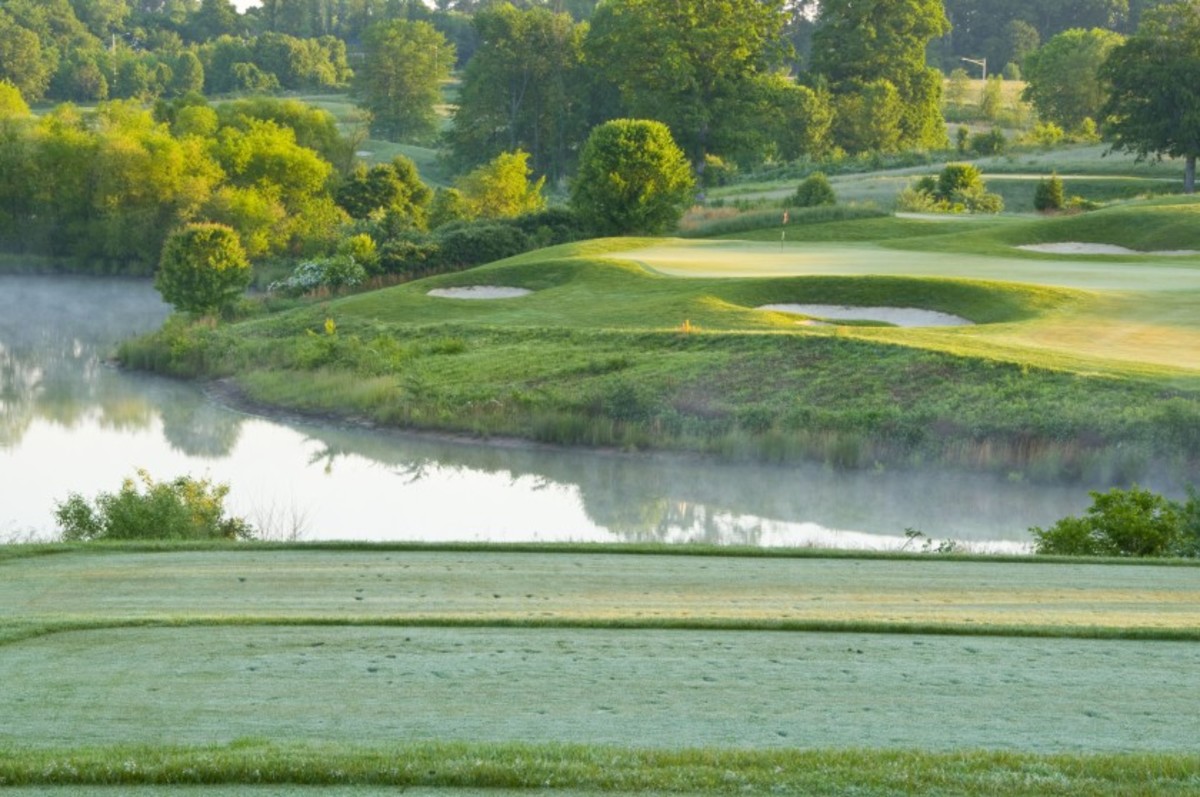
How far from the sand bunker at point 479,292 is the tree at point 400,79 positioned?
77886mm

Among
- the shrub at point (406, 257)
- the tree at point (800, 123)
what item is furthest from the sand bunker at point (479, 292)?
the tree at point (800, 123)

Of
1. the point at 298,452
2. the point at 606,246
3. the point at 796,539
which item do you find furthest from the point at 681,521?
the point at 606,246

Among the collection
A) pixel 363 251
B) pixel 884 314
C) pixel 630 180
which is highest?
pixel 630 180

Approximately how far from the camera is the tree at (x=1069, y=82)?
316ft

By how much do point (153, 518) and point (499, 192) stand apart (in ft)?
160

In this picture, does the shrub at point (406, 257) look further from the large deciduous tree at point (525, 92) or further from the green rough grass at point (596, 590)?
the large deciduous tree at point (525, 92)

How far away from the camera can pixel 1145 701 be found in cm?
879

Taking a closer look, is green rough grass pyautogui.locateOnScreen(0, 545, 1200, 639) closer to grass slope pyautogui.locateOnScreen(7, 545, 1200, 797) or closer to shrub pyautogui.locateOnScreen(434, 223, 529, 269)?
grass slope pyautogui.locateOnScreen(7, 545, 1200, 797)

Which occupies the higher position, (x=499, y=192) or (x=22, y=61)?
(x=22, y=61)

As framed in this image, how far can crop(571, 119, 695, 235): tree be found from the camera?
54.6m

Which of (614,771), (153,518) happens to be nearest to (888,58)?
(153,518)

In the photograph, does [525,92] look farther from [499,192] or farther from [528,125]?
[499,192]

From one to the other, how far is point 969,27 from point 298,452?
12338 centimetres

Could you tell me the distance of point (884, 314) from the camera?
38000mm
